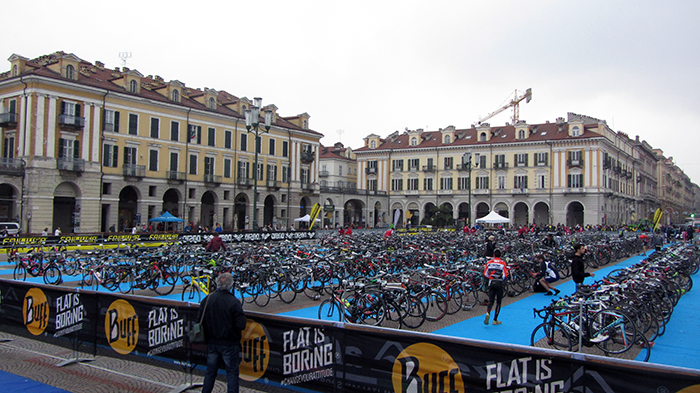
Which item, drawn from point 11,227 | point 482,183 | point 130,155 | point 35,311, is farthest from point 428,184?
point 35,311

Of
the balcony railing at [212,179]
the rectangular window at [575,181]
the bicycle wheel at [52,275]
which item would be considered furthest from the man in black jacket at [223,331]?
the rectangular window at [575,181]

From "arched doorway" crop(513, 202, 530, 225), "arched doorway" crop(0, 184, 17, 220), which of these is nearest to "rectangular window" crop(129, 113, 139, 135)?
"arched doorway" crop(0, 184, 17, 220)

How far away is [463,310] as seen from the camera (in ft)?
39.0

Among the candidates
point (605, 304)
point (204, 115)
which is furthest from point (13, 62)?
point (605, 304)

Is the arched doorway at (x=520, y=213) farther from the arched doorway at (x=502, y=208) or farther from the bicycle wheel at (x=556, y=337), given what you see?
the bicycle wheel at (x=556, y=337)

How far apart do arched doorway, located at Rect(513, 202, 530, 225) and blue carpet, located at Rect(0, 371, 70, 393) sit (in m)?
63.5

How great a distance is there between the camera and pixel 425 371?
195 inches

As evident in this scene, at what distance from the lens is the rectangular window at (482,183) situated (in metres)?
65.9

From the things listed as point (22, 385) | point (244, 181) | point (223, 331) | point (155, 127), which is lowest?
point (22, 385)

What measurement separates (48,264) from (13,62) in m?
29.8

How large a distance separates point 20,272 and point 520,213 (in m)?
59.3

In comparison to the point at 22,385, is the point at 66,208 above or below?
above

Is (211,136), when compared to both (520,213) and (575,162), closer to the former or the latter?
(520,213)

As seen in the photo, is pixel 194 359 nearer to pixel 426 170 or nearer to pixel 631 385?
pixel 631 385
